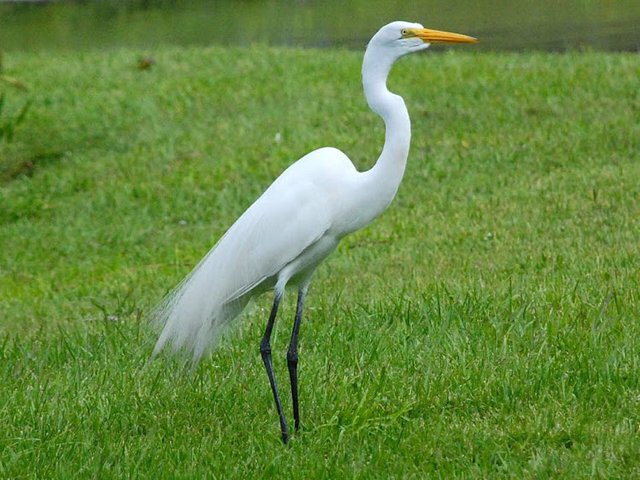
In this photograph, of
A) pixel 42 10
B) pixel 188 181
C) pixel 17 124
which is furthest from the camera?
pixel 42 10

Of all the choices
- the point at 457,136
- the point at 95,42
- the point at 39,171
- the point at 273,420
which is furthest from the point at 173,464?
the point at 95,42

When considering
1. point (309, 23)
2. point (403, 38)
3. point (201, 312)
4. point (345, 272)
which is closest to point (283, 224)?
point (201, 312)

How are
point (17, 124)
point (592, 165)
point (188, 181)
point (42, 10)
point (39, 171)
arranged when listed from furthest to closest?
point (42, 10), point (17, 124), point (39, 171), point (188, 181), point (592, 165)

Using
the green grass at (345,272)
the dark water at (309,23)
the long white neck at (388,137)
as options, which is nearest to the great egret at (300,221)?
the long white neck at (388,137)

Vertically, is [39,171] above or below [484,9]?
below

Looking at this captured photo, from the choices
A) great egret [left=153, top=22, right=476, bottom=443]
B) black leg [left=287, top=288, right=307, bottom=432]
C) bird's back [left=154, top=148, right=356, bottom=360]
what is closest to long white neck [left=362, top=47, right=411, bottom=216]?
great egret [left=153, top=22, right=476, bottom=443]

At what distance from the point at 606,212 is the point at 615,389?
2763 mm

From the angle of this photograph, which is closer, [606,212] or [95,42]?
[606,212]

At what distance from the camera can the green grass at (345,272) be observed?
11.7 feet

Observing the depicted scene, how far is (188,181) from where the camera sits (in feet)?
27.0

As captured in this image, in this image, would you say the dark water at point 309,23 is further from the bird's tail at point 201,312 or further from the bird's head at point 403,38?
the bird's tail at point 201,312

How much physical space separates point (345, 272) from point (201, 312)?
2.27 m

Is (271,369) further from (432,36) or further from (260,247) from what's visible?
(432,36)

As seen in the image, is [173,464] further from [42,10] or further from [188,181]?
[42,10]
